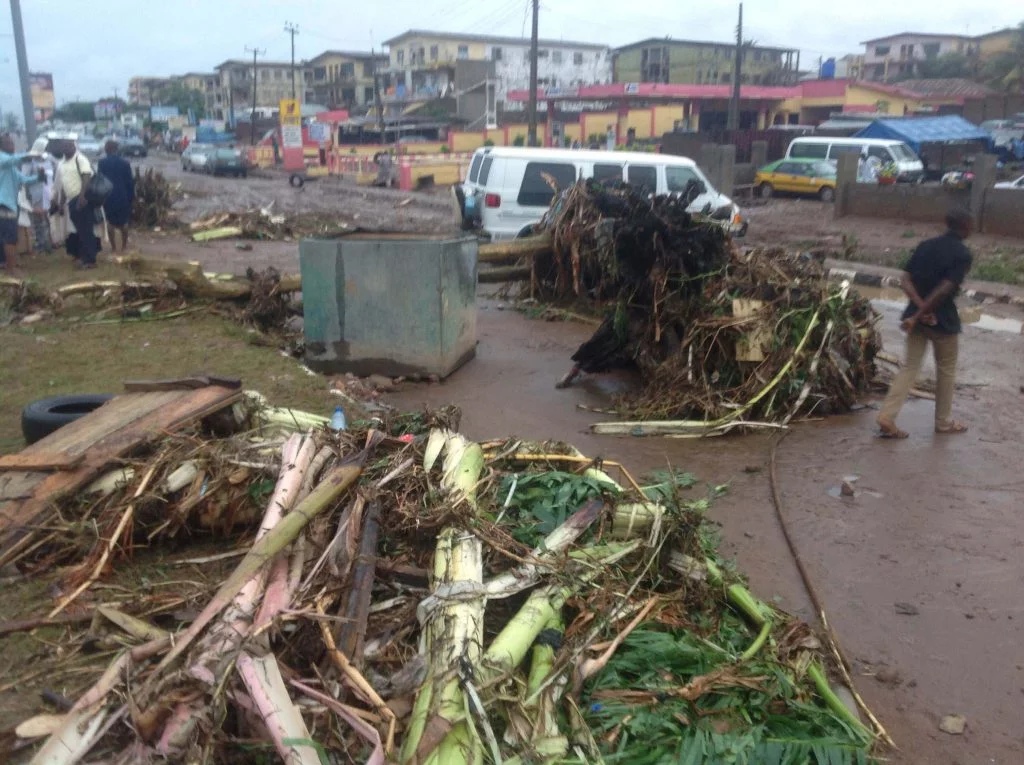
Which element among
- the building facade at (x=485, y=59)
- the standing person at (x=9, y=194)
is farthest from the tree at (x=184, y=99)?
the standing person at (x=9, y=194)

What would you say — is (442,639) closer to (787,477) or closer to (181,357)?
(787,477)

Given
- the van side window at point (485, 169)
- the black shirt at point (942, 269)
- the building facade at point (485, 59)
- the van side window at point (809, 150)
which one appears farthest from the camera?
the building facade at point (485, 59)

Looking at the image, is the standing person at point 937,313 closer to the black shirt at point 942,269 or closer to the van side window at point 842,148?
the black shirt at point 942,269

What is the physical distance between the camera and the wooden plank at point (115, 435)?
14.5ft

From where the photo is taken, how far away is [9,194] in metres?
11.8

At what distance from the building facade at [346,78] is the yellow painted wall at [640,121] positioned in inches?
1829

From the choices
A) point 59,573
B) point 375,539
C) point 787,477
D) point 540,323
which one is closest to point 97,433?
point 59,573

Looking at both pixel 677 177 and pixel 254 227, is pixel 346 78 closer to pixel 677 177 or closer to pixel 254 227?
pixel 254 227

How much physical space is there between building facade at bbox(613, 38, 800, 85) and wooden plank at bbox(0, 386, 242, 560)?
6582 centimetres

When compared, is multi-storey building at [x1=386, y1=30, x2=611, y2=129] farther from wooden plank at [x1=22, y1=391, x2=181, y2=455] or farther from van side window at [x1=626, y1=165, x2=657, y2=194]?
wooden plank at [x1=22, y1=391, x2=181, y2=455]

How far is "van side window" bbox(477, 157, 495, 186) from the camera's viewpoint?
576 inches

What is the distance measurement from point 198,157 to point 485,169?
34.5 m

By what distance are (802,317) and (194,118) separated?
295ft

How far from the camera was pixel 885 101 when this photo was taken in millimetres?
49688
